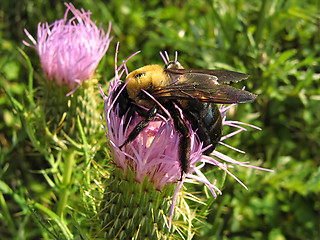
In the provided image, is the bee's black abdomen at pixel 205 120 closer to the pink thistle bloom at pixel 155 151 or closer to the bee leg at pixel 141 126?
A: the pink thistle bloom at pixel 155 151

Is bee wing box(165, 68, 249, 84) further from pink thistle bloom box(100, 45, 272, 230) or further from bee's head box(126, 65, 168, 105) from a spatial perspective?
pink thistle bloom box(100, 45, 272, 230)

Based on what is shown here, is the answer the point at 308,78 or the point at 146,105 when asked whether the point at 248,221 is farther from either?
the point at 146,105

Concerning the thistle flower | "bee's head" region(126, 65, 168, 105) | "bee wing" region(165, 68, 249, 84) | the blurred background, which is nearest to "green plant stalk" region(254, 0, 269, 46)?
the blurred background

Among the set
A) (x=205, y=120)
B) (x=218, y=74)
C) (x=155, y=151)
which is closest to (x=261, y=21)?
(x=218, y=74)

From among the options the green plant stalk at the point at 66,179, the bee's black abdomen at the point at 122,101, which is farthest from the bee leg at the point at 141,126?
the green plant stalk at the point at 66,179

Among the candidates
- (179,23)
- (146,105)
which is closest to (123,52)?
(179,23)

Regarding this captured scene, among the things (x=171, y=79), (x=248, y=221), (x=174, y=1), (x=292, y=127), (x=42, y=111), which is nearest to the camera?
(x=171, y=79)
